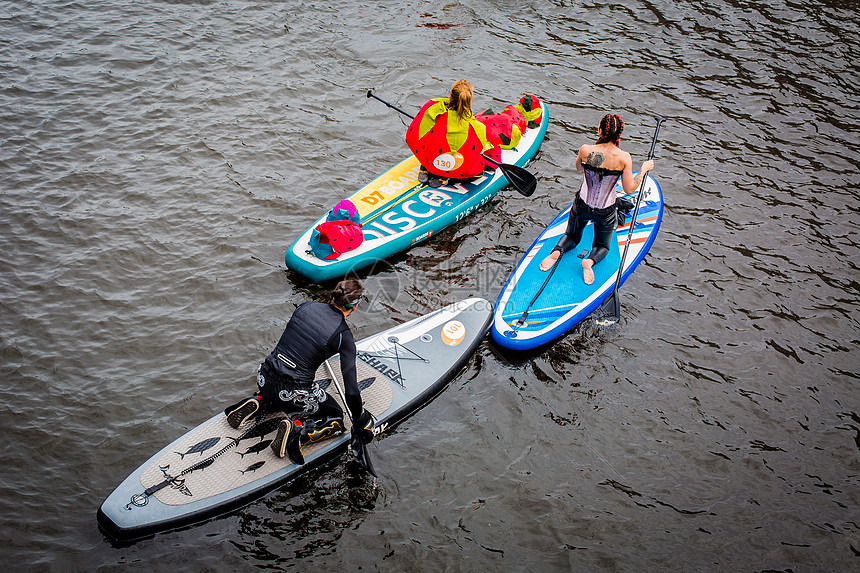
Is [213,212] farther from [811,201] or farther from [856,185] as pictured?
[856,185]

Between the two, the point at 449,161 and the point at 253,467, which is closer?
the point at 253,467

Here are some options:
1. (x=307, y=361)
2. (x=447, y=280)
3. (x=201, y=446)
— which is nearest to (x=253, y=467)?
(x=201, y=446)

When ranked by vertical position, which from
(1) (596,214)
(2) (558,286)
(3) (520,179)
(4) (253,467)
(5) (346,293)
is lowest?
(4) (253,467)

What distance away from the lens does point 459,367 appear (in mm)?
6094

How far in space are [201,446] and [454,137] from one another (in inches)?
183

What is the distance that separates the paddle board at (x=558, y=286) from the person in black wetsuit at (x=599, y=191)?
0.13 meters

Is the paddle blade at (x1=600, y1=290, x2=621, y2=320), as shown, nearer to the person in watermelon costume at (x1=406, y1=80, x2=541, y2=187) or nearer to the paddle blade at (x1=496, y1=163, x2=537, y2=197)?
the paddle blade at (x1=496, y1=163, x2=537, y2=197)

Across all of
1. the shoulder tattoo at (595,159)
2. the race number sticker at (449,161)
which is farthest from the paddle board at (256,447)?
the race number sticker at (449,161)

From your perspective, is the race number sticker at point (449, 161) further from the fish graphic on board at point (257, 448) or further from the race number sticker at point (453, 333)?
the fish graphic on board at point (257, 448)

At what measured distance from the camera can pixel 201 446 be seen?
504 cm

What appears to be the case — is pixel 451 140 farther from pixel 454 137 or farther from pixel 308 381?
pixel 308 381

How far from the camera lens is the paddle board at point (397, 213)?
271 inches

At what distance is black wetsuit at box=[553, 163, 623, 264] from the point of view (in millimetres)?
6406

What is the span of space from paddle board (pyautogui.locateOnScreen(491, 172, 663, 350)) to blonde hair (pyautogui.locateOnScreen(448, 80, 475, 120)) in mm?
1767
